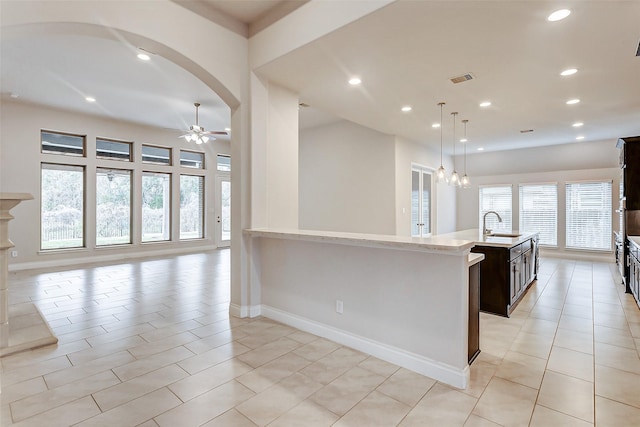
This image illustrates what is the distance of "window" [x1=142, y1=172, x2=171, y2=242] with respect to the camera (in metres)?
8.31

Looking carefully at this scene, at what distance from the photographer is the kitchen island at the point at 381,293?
232 cm

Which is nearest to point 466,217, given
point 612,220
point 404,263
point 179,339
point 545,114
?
point 612,220

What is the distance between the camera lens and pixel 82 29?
8.70 ft

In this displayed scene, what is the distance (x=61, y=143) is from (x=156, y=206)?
2444 mm

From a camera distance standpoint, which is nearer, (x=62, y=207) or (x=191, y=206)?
(x=62, y=207)

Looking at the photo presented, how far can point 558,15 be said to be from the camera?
2.59 meters

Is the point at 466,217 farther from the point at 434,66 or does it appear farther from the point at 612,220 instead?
the point at 434,66

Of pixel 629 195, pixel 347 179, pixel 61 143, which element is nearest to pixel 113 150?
pixel 61 143

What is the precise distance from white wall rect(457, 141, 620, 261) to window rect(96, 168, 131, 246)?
370 inches

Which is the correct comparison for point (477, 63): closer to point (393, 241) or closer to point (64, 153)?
point (393, 241)

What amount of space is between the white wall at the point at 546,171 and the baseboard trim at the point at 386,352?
774cm

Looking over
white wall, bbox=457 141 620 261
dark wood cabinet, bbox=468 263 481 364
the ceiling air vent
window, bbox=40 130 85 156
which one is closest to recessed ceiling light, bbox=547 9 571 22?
the ceiling air vent

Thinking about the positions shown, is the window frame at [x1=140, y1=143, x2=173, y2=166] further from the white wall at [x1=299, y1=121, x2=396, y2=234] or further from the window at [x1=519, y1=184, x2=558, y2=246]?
the window at [x1=519, y1=184, x2=558, y2=246]

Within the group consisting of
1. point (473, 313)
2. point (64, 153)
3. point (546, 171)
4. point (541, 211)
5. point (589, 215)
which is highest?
point (64, 153)
